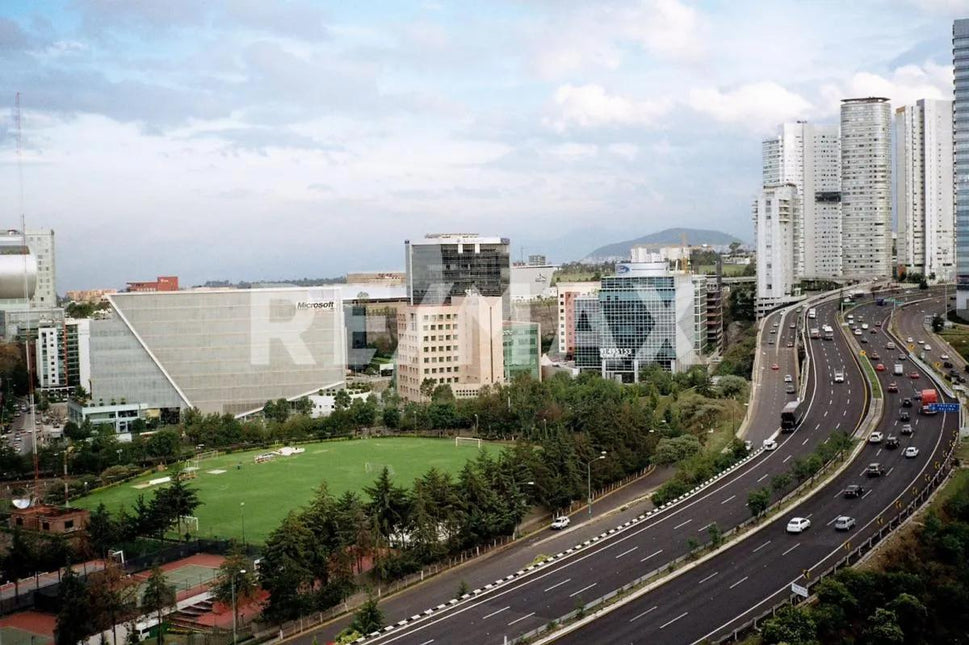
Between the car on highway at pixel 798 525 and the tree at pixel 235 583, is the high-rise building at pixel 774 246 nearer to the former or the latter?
the car on highway at pixel 798 525

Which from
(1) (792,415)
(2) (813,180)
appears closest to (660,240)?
(2) (813,180)

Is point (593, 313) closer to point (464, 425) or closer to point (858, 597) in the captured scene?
point (464, 425)

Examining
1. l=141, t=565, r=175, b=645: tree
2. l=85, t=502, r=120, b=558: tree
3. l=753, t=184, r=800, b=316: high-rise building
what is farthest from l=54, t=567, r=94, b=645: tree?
l=753, t=184, r=800, b=316: high-rise building

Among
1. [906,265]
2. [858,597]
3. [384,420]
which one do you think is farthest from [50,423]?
[906,265]

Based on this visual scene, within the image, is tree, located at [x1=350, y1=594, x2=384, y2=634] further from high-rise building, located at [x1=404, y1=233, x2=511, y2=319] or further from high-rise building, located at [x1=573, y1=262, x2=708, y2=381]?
high-rise building, located at [x1=404, y1=233, x2=511, y2=319]

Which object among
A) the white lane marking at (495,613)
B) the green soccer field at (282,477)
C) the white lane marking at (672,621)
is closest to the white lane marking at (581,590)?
the white lane marking at (495,613)
